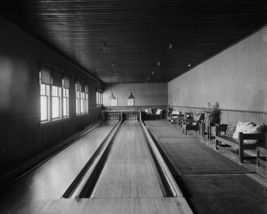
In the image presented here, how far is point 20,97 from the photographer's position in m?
4.77

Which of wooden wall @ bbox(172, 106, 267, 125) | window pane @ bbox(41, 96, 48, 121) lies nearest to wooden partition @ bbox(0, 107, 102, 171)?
window pane @ bbox(41, 96, 48, 121)

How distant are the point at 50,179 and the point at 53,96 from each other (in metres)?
3.64

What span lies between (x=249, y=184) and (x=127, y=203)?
1967mm

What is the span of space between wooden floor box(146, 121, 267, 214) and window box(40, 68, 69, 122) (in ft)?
11.8

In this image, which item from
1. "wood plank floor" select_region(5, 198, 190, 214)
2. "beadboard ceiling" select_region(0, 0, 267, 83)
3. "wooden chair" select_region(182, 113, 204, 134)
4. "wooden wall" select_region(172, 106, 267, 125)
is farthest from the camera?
"wooden chair" select_region(182, 113, 204, 134)

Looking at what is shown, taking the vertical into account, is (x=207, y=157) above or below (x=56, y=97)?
below

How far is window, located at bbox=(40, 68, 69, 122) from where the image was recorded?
6.16 metres

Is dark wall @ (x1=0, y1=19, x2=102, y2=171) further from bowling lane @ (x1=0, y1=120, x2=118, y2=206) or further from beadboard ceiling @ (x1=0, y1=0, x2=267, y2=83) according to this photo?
bowling lane @ (x1=0, y1=120, x2=118, y2=206)

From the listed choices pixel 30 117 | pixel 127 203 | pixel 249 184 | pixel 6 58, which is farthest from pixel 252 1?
pixel 30 117

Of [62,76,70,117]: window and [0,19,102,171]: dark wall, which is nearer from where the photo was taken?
[0,19,102,171]: dark wall

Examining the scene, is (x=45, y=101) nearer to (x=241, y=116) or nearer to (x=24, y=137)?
(x=24, y=137)

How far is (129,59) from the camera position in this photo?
8750 millimetres

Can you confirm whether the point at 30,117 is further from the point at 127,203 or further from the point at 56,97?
the point at 127,203

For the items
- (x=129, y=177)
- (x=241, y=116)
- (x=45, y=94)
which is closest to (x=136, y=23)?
(x=129, y=177)
